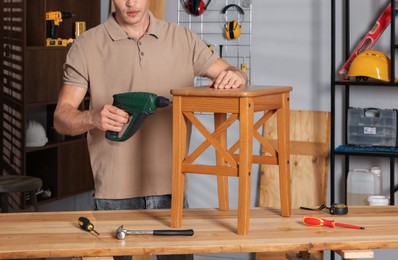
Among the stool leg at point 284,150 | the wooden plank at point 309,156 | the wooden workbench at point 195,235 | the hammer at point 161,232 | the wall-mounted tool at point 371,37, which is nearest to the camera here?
the wooden workbench at point 195,235

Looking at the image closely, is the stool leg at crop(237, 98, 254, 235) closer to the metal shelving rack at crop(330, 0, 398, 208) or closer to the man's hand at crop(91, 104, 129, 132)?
the man's hand at crop(91, 104, 129, 132)

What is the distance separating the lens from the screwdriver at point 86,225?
255 centimetres

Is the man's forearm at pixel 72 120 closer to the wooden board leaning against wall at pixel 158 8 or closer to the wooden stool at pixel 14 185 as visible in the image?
the wooden stool at pixel 14 185

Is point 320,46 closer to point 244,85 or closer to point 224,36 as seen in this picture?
point 224,36

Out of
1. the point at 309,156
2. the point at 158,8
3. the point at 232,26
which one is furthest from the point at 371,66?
the point at 158,8

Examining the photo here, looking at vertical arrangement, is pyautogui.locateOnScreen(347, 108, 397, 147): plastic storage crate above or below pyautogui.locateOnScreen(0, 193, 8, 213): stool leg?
above

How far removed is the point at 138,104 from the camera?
8.58 feet

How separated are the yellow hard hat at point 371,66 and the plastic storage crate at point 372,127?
0.27 metres

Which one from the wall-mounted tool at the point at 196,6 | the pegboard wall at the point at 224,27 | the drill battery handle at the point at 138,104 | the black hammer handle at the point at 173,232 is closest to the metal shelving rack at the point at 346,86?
the pegboard wall at the point at 224,27

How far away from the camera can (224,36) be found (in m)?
5.25

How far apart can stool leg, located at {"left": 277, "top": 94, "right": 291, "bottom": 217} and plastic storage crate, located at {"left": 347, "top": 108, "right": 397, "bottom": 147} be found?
7.06 feet

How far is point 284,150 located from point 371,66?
2.03m

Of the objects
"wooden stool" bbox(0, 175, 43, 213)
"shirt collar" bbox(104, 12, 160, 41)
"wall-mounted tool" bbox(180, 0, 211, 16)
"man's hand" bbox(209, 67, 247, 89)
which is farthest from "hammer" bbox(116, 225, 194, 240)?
"wall-mounted tool" bbox(180, 0, 211, 16)

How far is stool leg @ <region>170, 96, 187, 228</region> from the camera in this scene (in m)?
2.57
